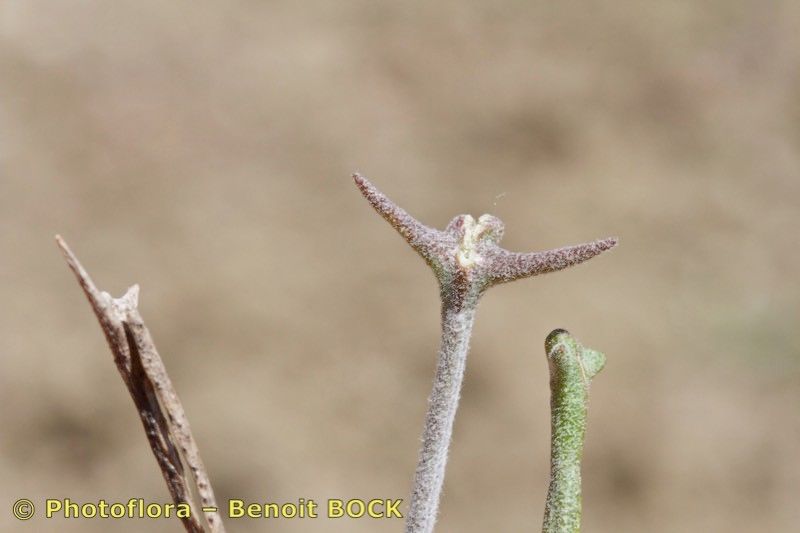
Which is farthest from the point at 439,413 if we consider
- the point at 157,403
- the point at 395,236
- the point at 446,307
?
the point at 395,236

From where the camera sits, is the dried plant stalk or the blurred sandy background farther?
the blurred sandy background

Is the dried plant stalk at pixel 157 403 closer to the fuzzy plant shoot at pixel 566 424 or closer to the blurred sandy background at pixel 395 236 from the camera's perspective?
the fuzzy plant shoot at pixel 566 424

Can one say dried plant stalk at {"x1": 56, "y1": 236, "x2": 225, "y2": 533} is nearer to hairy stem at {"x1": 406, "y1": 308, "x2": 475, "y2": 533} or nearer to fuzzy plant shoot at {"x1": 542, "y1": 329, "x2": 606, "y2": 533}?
hairy stem at {"x1": 406, "y1": 308, "x2": 475, "y2": 533}

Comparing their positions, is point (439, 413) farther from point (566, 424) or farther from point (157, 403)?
point (157, 403)

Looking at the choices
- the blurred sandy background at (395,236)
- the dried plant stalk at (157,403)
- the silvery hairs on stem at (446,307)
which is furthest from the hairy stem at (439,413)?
the blurred sandy background at (395,236)

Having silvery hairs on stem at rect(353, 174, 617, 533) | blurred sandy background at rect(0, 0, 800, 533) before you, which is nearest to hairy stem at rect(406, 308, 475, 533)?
silvery hairs on stem at rect(353, 174, 617, 533)
